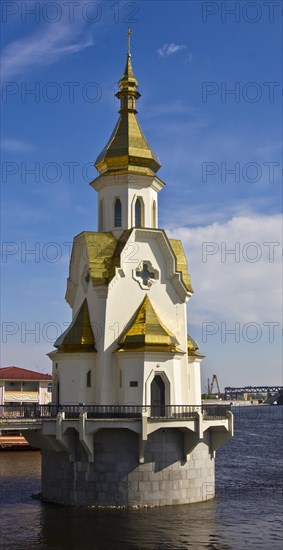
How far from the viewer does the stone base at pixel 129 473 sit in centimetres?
2880

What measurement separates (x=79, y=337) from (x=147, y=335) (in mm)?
3434

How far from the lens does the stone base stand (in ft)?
94.5

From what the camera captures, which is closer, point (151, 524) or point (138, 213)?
point (151, 524)

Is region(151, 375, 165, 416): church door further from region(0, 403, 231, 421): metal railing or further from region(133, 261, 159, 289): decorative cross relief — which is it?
region(133, 261, 159, 289): decorative cross relief

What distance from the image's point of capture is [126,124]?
36.2m

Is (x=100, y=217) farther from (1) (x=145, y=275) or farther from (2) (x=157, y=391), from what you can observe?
(2) (x=157, y=391)

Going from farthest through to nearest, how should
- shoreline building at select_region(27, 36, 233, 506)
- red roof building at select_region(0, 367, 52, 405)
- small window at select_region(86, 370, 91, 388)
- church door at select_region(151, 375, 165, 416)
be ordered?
red roof building at select_region(0, 367, 52, 405)
small window at select_region(86, 370, 91, 388)
church door at select_region(151, 375, 165, 416)
shoreline building at select_region(27, 36, 233, 506)

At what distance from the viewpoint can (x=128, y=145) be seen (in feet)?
115

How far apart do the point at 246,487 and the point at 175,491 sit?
8.36 m

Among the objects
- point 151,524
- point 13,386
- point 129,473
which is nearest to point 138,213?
point 129,473

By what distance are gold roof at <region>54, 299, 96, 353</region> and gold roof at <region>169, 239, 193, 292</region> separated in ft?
17.3

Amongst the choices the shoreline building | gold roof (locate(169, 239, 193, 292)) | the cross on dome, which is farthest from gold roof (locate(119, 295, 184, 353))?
gold roof (locate(169, 239, 193, 292))

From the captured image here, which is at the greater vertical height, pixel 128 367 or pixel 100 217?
pixel 100 217

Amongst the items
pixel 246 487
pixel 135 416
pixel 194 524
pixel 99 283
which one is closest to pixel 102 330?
pixel 99 283
